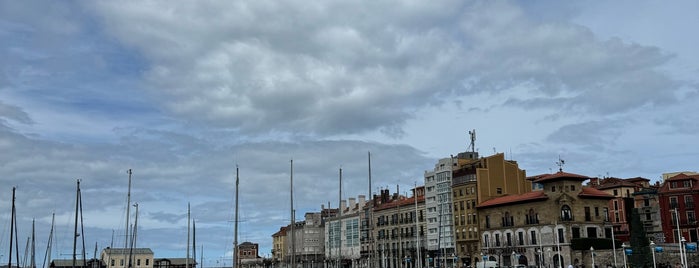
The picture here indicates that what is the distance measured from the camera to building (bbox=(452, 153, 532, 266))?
373ft

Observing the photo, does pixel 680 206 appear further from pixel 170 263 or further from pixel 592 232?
pixel 170 263

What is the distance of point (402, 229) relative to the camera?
134 m

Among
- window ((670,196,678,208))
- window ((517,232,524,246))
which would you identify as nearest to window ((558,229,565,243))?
window ((517,232,524,246))

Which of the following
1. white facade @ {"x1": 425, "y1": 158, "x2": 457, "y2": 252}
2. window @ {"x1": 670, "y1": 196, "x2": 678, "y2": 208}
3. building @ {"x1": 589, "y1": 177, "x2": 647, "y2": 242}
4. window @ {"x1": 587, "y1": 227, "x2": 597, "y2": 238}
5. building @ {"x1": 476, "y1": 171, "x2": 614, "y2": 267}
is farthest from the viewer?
white facade @ {"x1": 425, "y1": 158, "x2": 457, "y2": 252}

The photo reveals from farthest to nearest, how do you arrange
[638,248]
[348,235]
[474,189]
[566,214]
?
[348,235], [474,189], [566,214], [638,248]

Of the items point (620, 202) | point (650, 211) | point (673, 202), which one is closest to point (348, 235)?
point (620, 202)

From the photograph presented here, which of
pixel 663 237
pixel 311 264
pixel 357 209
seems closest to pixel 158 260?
pixel 311 264

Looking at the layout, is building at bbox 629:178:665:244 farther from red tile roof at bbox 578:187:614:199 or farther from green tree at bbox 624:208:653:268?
green tree at bbox 624:208:653:268

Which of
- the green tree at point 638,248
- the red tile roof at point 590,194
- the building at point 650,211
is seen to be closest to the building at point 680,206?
the building at point 650,211

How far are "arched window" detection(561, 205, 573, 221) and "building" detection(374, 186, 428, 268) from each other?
3005 cm

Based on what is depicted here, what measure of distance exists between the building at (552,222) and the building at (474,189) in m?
7.92

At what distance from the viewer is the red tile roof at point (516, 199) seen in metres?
100

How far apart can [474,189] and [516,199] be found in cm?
1089

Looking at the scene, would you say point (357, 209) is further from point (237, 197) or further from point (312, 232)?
point (237, 197)
